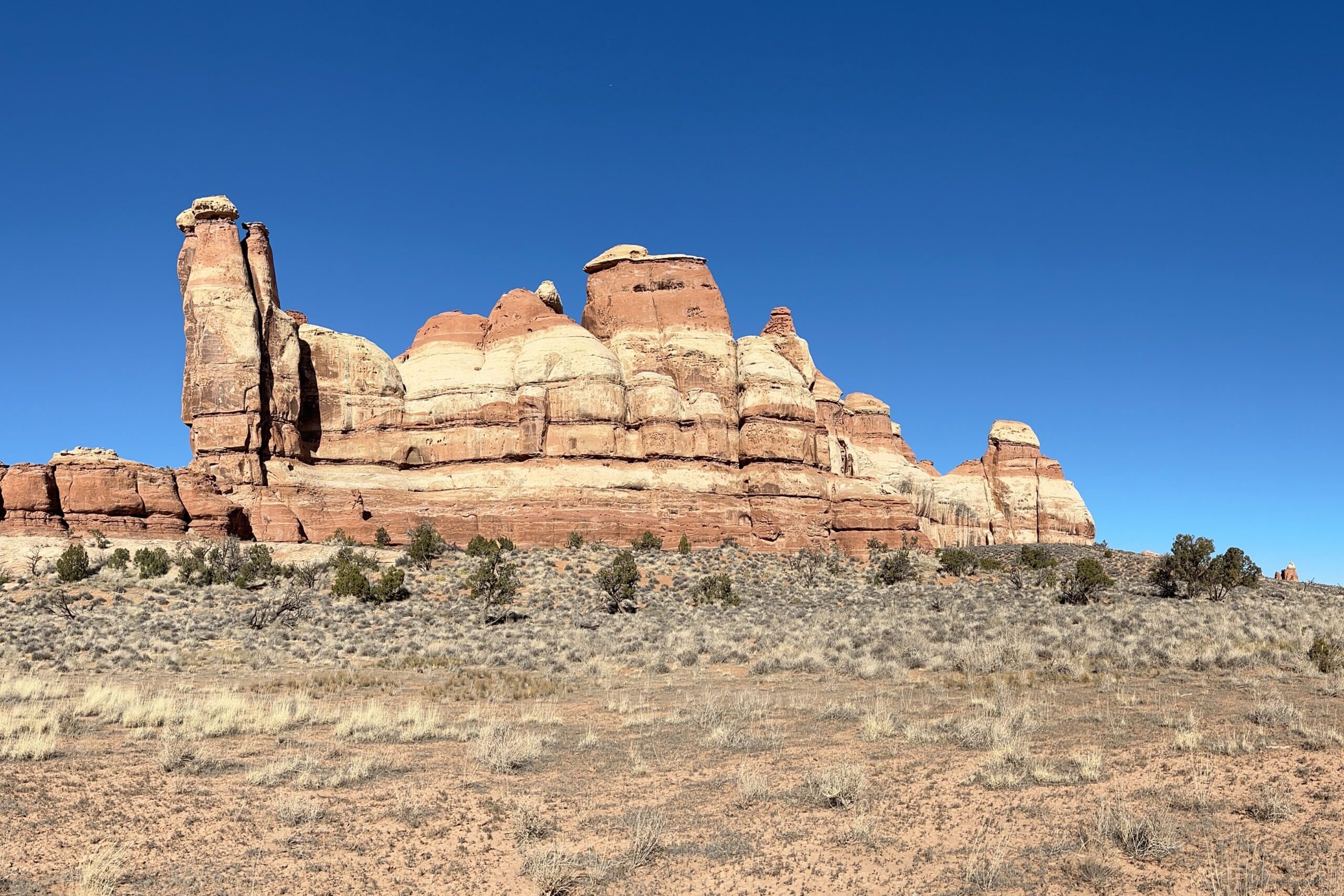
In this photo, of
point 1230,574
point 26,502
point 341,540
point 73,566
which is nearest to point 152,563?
point 73,566

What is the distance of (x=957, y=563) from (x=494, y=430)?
29.2m

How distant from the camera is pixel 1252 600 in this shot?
33750 mm

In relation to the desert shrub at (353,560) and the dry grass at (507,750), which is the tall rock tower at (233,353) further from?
the dry grass at (507,750)

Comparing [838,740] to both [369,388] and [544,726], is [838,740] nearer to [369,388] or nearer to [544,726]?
[544,726]

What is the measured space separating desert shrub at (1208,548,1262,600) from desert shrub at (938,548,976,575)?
1310 cm

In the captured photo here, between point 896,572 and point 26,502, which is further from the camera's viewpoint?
point 896,572

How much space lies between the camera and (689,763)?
11.5 meters

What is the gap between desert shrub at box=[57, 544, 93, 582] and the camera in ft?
111

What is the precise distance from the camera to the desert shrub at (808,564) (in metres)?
47.0

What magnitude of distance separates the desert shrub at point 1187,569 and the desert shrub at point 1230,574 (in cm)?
22

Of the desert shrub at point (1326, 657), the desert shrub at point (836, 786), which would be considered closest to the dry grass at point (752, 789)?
the desert shrub at point (836, 786)

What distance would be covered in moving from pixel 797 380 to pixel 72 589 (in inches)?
1735

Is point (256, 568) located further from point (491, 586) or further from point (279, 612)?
point (491, 586)

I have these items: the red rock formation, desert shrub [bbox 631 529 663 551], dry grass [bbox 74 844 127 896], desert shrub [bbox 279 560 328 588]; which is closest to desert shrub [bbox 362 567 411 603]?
desert shrub [bbox 279 560 328 588]
